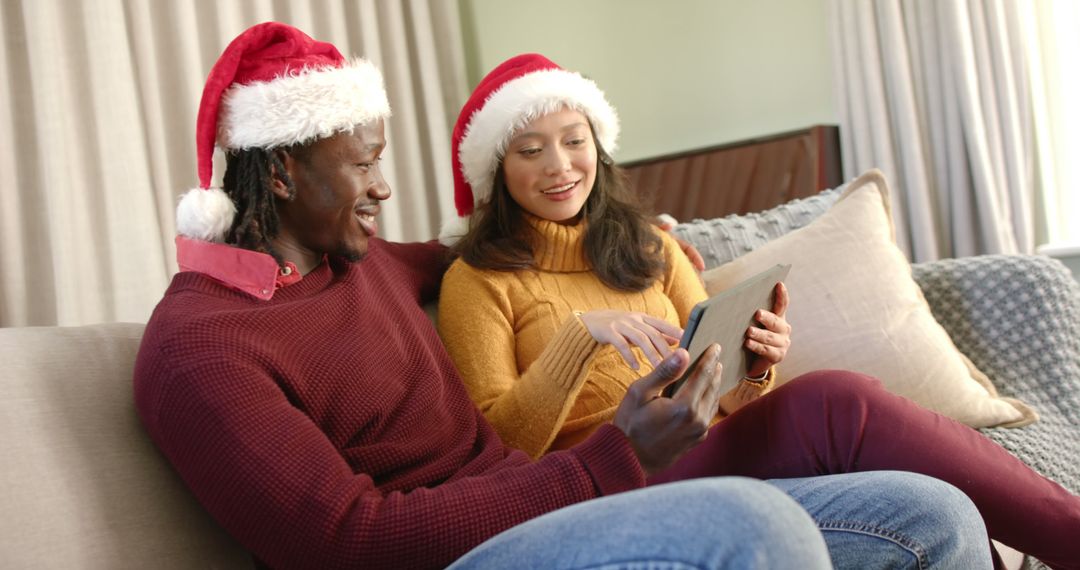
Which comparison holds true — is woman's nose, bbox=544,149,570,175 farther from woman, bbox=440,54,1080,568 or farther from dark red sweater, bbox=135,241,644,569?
dark red sweater, bbox=135,241,644,569

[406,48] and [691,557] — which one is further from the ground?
[406,48]

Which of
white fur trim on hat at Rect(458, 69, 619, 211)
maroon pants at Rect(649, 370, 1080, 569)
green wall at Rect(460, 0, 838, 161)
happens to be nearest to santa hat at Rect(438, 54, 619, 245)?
white fur trim on hat at Rect(458, 69, 619, 211)

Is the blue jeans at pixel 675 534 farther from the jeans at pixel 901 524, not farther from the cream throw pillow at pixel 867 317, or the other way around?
the cream throw pillow at pixel 867 317

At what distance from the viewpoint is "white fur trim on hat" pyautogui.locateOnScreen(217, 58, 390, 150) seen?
131cm

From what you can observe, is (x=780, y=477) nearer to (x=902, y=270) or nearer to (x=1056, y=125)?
(x=902, y=270)

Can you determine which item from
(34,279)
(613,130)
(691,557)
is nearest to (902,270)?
(613,130)

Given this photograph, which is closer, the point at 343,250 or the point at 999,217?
the point at 343,250

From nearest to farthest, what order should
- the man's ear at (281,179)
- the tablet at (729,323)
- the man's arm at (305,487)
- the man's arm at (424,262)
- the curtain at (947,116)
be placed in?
the man's arm at (305,487) < the tablet at (729,323) < the man's ear at (281,179) < the man's arm at (424,262) < the curtain at (947,116)

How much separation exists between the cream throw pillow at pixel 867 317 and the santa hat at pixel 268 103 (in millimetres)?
818

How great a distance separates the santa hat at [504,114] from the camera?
1.76 m

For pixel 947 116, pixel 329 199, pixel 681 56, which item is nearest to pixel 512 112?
pixel 329 199

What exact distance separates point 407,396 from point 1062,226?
2.02 meters

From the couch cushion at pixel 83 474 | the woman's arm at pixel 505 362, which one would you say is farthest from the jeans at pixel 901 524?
the couch cushion at pixel 83 474

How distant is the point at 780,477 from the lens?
1364mm
